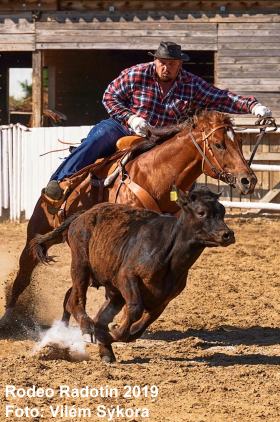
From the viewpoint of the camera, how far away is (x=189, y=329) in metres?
8.66

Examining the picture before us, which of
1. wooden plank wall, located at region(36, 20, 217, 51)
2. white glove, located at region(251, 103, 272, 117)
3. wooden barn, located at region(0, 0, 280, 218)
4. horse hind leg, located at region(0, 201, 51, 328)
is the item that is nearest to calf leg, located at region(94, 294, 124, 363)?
horse hind leg, located at region(0, 201, 51, 328)

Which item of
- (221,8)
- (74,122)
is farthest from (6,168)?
(74,122)

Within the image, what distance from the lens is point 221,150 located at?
7.61m

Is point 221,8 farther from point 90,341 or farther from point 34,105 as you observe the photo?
point 90,341

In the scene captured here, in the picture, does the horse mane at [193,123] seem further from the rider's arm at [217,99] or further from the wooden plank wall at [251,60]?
the wooden plank wall at [251,60]

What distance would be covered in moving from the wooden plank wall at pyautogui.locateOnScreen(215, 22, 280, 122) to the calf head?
11.5 meters

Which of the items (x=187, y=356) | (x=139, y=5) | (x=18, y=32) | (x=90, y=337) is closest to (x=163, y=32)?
(x=139, y=5)

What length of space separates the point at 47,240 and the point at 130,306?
4.75ft

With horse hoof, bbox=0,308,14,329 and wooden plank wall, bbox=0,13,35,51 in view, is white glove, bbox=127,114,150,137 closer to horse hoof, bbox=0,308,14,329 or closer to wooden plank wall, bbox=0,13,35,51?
horse hoof, bbox=0,308,14,329

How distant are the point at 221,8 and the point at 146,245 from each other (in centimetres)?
1182

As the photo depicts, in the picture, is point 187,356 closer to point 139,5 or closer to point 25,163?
point 25,163

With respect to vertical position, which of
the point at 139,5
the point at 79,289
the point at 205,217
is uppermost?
the point at 139,5

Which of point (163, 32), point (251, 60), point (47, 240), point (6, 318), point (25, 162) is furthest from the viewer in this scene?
point (163, 32)

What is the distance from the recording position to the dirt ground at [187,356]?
5.64m
